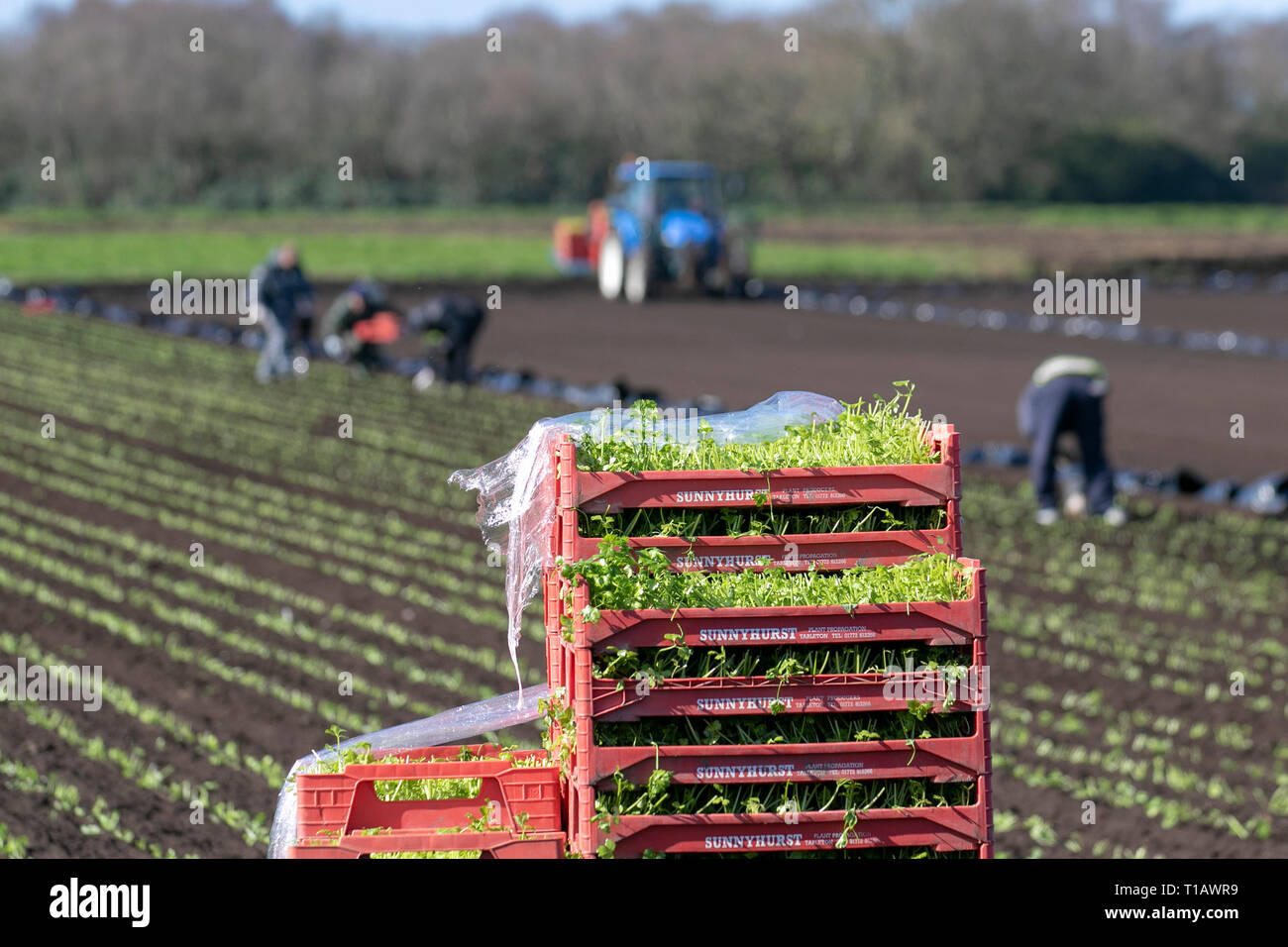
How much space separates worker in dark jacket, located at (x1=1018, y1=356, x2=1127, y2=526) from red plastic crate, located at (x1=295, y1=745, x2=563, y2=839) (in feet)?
30.7

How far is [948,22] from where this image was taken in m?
71.1

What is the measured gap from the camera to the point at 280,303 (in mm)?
19688

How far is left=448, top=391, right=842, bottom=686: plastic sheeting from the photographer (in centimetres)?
476

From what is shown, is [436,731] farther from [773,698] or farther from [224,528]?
[224,528]

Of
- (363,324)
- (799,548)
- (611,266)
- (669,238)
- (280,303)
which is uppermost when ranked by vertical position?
(669,238)

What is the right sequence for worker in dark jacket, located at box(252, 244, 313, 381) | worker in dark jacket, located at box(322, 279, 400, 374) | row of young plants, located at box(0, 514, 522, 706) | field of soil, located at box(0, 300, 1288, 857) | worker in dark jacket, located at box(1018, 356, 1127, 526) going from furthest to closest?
worker in dark jacket, located at box(322, 279, 400, 374), worker in dark jacket, located at box(252, 244, 313, 381), worker in dark jacket, located at box(1018, 356, 1127, 526), row of young plants, located at box(0, 514, 522, 706), field of soil, located at box(0, 300, 1288, 857)

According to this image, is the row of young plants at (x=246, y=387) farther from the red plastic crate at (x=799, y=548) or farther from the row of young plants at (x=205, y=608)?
the red plastic crate at (x=799, y=548)

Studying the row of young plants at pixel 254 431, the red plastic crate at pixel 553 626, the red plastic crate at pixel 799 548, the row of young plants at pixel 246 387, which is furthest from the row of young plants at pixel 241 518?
the red plastic crate at pixel 799 548

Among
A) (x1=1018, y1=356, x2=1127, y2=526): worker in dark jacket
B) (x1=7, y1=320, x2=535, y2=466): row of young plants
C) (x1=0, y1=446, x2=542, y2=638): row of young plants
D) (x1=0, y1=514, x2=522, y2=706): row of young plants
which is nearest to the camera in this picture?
(x1=0, y1=514, x2=522, y2=706): row of young plants

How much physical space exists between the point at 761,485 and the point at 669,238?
2666 centimetres

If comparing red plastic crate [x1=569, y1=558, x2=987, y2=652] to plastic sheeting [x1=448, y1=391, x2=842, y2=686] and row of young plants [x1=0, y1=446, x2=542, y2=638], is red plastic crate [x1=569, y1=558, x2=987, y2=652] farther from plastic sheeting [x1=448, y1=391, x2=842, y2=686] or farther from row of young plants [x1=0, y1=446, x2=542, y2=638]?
row of young plants [x1=0, y1=446, x2=542, y2=638]

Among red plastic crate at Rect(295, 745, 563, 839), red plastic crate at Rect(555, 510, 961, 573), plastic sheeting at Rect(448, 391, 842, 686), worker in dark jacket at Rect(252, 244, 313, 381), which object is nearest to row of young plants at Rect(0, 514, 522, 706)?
plastic sheeting at Rect(448, 391, 842, 686)

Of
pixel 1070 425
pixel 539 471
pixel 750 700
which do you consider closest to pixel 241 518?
pixel 1070 425
